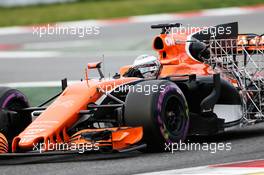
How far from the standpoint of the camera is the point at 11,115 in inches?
404

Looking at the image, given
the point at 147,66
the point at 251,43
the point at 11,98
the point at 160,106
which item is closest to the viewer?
the point at 160,106

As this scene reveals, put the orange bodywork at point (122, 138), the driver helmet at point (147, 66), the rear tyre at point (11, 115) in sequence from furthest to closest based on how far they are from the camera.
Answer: the driver helmet at point (147, 66), the rear tyre at point (11, 115), the orange bodywork at point (122, 138)

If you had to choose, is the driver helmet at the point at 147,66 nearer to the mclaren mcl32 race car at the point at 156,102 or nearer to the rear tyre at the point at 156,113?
the mclaren mcl32 race car at the point at 156,102

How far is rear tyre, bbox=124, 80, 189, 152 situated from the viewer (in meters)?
9.30

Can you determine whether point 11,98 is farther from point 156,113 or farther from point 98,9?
point 98,9

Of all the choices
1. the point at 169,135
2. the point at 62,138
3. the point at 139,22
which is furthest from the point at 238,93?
the point at 139,22

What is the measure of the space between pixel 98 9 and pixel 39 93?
333 inches

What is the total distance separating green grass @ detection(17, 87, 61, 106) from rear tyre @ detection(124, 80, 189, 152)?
4753 millimetres

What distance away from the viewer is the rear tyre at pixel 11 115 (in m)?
10.1

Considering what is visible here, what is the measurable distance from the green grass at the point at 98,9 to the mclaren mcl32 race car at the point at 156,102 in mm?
10325

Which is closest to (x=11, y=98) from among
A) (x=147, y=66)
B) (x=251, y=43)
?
(x=147, y=66)

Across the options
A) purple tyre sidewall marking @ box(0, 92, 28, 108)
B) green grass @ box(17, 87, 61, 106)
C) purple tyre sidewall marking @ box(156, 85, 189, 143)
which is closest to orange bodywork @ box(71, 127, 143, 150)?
purple tyre sidewall marking @ box(156, 85, 189, 143)

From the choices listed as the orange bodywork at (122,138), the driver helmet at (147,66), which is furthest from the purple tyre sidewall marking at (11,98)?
the driver helmet at (147,66)

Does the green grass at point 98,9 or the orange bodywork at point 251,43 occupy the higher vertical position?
the green grass at point 98,9
